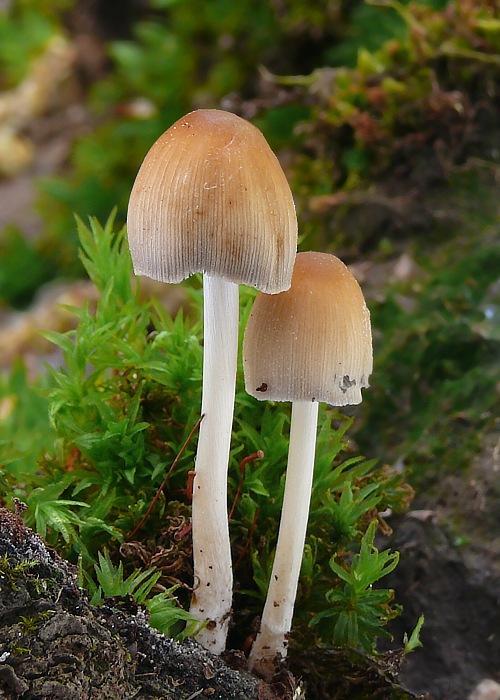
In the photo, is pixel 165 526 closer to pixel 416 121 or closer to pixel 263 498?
pixel 263 498

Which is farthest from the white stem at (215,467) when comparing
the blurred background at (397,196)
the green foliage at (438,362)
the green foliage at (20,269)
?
the green foliage at (20,269)

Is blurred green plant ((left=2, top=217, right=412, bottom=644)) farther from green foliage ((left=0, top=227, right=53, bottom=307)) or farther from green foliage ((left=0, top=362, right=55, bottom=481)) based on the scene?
green foliage ((left=0, top=227, right=53, bottom=307))

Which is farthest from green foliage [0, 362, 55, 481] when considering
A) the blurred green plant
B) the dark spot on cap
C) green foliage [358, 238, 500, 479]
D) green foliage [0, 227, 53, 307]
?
the dark spot on cap

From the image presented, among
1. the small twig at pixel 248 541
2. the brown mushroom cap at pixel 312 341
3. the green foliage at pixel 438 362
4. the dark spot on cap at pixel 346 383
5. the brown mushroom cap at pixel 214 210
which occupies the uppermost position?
the brown mushroom cap at pixel 214 210

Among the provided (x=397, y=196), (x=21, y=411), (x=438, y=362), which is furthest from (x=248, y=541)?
(x=21, y=411)

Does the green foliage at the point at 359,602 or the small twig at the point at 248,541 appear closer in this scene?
the green foliage at the point at 359,602

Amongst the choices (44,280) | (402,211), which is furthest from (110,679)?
(44,280)

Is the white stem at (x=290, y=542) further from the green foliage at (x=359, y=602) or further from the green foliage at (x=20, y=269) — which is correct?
the green foliage at (x=20, y=269)
